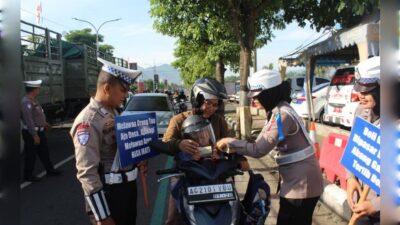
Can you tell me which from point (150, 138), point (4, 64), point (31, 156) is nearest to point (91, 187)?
point (150, 138)

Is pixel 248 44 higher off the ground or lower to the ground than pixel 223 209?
higher

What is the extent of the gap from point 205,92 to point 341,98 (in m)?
9.51

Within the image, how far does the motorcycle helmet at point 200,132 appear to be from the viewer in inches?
111

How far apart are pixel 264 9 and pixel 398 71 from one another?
10.7 m

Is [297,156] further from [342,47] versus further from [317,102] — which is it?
[317,102]

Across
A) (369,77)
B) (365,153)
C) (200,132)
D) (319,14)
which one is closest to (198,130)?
(200,132)

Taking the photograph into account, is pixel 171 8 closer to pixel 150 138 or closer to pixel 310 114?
pixel 310 114

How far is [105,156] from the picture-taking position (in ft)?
9.13

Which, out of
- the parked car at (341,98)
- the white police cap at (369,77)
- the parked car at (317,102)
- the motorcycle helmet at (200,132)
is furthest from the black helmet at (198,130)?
the parked car at (317,102)

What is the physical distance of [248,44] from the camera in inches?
444

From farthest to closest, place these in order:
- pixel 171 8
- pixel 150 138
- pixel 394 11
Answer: pixel 171 8
pixel 150 138
pixel 394 11

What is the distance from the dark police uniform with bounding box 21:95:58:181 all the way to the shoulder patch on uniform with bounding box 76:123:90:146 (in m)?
4.76

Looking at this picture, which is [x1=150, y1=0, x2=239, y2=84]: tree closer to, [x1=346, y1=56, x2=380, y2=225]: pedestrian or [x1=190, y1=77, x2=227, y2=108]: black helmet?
[x1=190, y1=77, x2=227, y2=108]: black helmet

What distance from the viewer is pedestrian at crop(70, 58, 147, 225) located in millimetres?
2537
